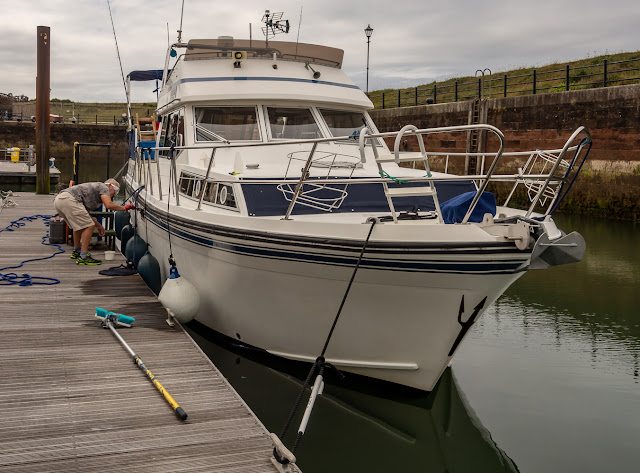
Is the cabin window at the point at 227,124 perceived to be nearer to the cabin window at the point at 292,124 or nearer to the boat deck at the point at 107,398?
the cabin window at the point at 292,124

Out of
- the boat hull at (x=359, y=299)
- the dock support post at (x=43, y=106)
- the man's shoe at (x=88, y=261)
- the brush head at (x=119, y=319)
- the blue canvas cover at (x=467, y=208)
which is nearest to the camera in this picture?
the boat hull at (x=359, y=299)

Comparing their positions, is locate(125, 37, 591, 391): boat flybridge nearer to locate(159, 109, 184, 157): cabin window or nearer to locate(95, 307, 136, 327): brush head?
locate(159, 109, 184, 157): cabin window

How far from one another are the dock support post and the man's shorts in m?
10.4

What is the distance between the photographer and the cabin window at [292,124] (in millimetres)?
7831

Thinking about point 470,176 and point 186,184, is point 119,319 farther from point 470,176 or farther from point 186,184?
point 470,176

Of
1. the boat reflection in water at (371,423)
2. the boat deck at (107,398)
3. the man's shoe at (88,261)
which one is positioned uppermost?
the man's shoe at (88,261)

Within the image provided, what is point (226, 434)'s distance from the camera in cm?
427

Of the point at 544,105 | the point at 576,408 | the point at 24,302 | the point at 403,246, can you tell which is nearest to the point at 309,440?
the point at 403,246

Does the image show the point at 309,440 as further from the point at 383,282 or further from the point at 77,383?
the point at 77,383

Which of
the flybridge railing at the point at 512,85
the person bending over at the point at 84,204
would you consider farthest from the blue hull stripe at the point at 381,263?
the flybridge railing at the point at 512,85

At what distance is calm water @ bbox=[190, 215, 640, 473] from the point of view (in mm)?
Result: 5168

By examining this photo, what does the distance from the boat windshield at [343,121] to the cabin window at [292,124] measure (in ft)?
0.75

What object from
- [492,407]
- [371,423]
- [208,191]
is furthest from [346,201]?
[492,407]

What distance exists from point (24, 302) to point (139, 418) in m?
3.34
